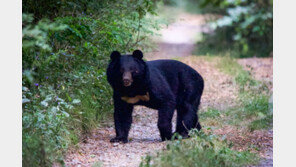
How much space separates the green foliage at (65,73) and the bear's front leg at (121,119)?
46cm

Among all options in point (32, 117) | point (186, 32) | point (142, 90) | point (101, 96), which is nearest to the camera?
point (32, 117)

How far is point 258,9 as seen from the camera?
16.1m

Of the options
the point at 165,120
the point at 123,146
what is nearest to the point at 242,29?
the point at 165,120

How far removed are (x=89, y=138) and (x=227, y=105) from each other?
3.54 m

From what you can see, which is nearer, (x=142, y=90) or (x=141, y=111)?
(x=142, y=90)

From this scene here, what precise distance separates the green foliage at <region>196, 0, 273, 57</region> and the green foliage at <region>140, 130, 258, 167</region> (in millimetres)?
9857

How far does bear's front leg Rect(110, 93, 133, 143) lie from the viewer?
6.55m

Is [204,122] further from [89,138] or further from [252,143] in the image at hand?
[89,138]

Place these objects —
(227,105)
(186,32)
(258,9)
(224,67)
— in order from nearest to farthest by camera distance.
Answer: (227,105) < (224,67) < (258,9) < (186,32)

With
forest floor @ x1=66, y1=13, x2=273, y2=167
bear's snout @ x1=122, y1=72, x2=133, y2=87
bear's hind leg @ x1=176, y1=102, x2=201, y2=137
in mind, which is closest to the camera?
forest floor @ x1=66, y1=13, x2=273, y2=167

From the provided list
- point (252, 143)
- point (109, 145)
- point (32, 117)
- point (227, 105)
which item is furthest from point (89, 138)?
point (227, 105)

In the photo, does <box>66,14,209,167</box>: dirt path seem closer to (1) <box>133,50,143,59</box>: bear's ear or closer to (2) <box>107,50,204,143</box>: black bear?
(2) <box>107,50,204,143</box>: black bear

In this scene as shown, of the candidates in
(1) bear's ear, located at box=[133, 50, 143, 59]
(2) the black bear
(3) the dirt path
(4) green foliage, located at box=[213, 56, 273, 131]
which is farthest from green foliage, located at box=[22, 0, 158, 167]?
(4) green foliage, located at box=[213, 56, 273, 131]

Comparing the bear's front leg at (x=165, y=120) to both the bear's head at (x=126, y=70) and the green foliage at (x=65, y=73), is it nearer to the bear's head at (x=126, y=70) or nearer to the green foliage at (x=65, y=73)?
the bear's head at (x=126, y=70)
